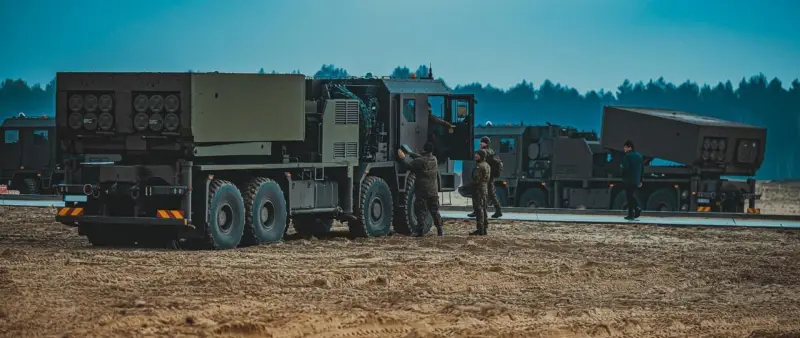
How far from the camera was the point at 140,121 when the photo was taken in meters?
20.8

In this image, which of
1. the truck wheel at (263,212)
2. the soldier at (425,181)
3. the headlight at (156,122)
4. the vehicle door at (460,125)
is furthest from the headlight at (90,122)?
the vehicle door at (460,125)

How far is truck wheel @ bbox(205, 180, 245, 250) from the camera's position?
21.0m

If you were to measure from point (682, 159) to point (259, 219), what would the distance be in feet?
54.4

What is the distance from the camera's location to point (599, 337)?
1265cm

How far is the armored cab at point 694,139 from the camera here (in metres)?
35.8

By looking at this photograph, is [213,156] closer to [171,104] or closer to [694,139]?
[171,104]

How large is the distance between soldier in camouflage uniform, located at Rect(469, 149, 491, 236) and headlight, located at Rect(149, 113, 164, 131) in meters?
6.95

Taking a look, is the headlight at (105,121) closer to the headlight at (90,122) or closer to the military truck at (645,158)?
the headlight at (90,122)

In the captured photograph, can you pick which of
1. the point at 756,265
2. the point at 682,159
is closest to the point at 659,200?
the point at 682,159

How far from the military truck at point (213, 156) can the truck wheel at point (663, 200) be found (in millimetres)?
13230

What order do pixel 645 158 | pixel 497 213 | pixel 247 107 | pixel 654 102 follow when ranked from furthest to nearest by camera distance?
pixel 654 102 < pixel 645 158 < pixel 497 213 < pixel 247 107

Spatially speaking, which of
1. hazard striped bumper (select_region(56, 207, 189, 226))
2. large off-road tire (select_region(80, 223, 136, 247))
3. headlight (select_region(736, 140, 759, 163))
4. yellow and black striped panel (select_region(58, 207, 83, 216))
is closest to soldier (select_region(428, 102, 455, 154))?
large off-road tire (select_region(80, 223, 136, 247))

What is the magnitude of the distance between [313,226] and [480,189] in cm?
314

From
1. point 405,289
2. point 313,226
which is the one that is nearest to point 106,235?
point 313,226
